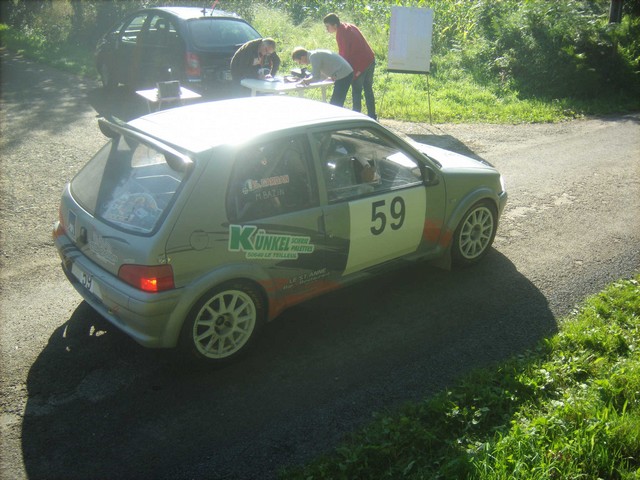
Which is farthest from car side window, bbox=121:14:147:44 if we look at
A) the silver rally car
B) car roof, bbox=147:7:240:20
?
the silver rally car

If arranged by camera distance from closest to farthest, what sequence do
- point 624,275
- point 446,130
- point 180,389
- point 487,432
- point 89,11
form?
point 487,432, point 180,389, point 624,275, point 446,130, point 89,11

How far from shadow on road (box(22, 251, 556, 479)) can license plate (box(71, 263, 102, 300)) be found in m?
0.52

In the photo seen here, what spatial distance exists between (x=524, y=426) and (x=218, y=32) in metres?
9.76

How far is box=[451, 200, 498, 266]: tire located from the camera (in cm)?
623

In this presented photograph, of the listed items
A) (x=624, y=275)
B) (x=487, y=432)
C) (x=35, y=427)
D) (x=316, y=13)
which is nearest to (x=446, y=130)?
(x=624, y=275)

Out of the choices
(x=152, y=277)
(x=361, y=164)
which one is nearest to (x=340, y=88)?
(x=361, y=164)

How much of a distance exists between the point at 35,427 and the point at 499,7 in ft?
49.4

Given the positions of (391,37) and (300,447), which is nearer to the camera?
(300,447)

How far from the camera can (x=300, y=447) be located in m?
4.07

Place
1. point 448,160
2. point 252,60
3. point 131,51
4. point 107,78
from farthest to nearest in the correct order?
1. point 107,78
2. point 131,51
3. point 252,60
4. point 448,160

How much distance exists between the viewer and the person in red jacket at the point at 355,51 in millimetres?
11094

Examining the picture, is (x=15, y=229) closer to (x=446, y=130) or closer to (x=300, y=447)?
(x=300, y=447)

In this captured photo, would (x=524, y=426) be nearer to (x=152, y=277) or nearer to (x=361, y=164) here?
(x=361, y=164)

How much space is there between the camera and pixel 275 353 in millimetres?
5070
